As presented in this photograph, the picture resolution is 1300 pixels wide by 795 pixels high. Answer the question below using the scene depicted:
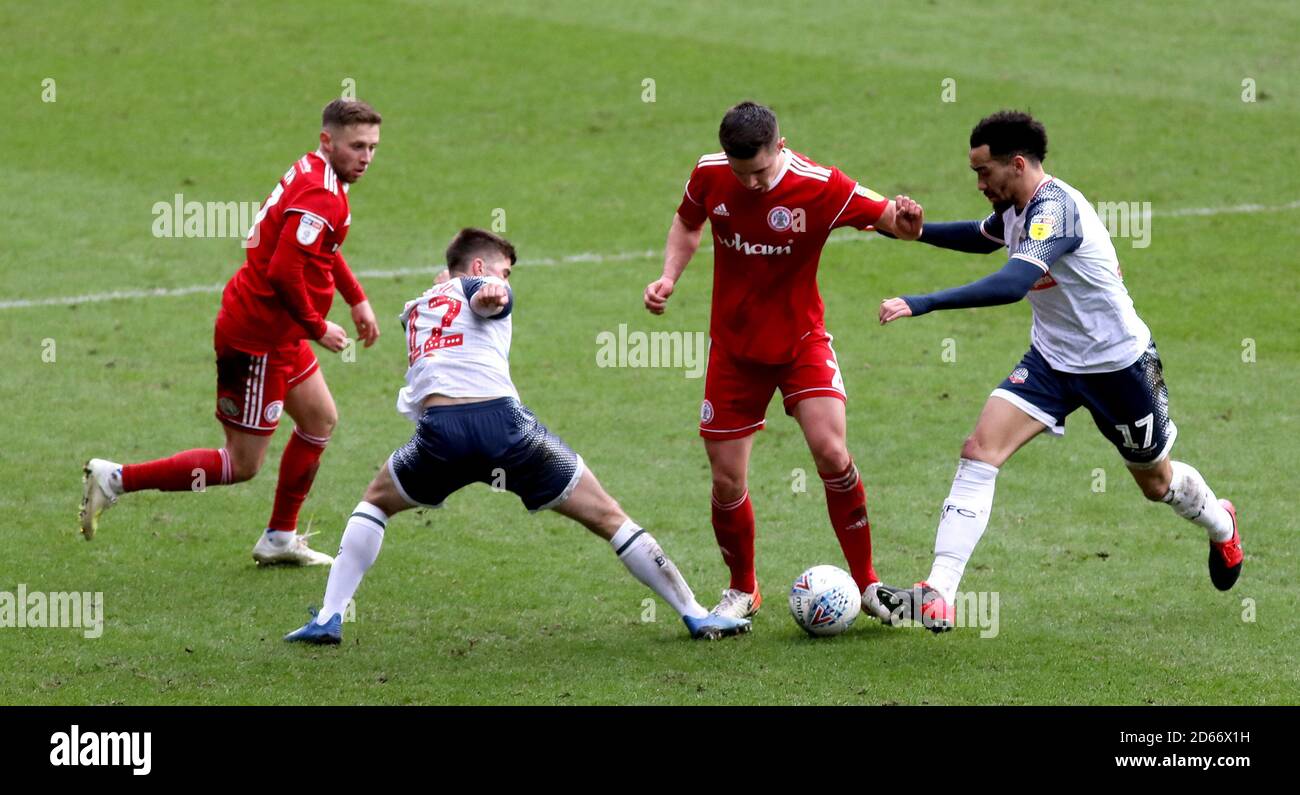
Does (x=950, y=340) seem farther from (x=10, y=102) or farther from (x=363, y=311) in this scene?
(x=10, y=102)

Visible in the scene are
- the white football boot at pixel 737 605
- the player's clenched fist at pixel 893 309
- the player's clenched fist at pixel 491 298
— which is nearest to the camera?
the player's clenched fist at pixel 893 309

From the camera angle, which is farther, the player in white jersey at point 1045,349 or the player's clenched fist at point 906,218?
the player's clenched fist at point 906,218

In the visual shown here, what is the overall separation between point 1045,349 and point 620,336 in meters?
6.37

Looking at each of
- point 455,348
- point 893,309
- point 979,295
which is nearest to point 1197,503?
point 979,295

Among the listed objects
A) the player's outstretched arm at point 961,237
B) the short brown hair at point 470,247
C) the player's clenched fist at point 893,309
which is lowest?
the player's clenched fist at point 893,309

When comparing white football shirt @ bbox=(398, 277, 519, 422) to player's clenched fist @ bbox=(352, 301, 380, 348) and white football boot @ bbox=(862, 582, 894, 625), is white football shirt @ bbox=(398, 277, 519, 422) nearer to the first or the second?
player's clenched fist @ bbox=(352, 301, 380, 348)

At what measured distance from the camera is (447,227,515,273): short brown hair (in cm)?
751

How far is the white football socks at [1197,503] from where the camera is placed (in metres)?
8.01

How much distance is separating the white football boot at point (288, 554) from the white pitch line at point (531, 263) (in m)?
6.46

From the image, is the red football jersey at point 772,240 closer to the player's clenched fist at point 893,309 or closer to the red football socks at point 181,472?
the player's clenched fist at point 893,309

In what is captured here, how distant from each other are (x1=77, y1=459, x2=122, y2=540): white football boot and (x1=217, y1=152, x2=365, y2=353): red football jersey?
99cm

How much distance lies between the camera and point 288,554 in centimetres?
884

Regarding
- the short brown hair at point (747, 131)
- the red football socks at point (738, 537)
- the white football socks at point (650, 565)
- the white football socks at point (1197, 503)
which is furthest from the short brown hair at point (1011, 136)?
the white football socks at point (650, 565)

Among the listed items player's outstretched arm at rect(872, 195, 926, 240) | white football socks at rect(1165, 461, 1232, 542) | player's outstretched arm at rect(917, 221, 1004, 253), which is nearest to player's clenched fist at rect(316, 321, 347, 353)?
player's outstretched arm at rect(872, 195, 926, 240)
